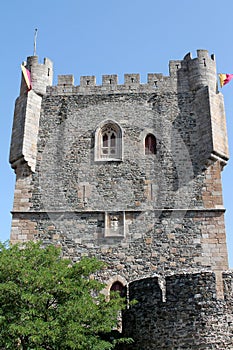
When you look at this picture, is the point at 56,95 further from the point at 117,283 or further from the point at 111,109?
the point at 117,283

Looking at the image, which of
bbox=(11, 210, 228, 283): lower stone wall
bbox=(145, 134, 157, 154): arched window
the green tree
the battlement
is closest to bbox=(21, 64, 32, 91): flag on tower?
the battlement

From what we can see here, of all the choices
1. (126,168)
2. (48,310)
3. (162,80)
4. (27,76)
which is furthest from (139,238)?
(27,76)

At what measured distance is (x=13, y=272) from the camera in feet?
37.1

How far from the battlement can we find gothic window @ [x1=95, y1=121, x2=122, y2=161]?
165 centimetres

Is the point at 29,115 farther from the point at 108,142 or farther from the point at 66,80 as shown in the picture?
the point at 108,142

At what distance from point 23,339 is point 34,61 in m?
12.3

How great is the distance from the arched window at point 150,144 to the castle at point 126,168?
41 millimetres

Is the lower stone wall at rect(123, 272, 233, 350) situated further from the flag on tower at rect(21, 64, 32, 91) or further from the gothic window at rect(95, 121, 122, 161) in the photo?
the flag on tower at rect(21, 64, 32, 91)

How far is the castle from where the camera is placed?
1619 cm

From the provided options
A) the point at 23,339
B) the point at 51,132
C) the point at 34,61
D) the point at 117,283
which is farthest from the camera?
the point at 34,61

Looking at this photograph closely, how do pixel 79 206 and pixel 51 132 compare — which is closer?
pixel 79 206

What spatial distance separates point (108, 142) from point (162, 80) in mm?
3417

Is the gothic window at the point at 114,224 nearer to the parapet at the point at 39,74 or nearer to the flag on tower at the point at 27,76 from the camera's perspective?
the parapet at the point at 39,74

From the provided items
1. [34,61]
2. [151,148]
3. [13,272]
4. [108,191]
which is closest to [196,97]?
[151,148]
